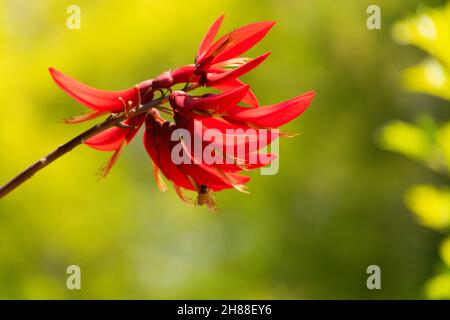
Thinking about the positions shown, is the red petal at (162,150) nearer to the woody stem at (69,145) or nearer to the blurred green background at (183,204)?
the woody stem at (69,145)

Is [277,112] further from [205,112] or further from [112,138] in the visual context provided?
[112,138]

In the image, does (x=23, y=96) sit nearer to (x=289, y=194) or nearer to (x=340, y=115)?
(x=289, y=194)

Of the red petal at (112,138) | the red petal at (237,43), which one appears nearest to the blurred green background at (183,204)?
the red petal at (112,138)

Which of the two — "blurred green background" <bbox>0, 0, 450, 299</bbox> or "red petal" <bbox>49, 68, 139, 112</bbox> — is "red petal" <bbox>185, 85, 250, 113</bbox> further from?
"blurred green background" <bbox>0, 0, 450, 299</bbox>

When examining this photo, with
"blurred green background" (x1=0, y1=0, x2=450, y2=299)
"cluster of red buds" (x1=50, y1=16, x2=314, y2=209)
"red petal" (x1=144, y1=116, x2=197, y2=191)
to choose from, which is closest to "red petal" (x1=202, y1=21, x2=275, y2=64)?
"cluster of red buds" (x1=50, y1=16, x2=314, y2=209)

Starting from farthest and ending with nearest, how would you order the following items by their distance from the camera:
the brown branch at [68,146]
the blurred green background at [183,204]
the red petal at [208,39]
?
the blurred green background at [183,204] < the red petal at [208,39] < the brown branch at [68,146]
